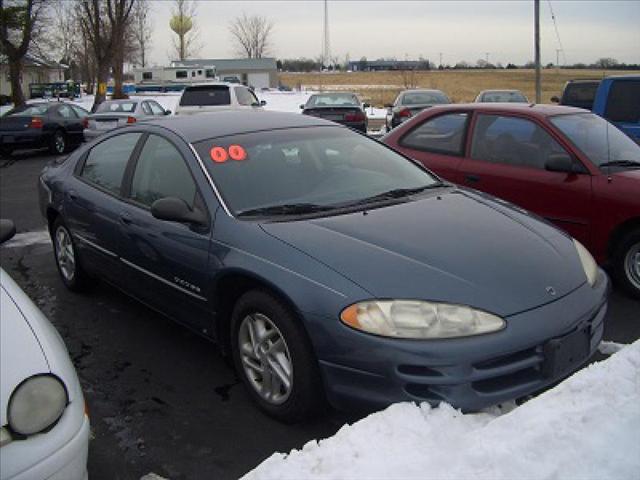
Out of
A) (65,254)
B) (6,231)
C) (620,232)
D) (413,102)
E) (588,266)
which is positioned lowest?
(65,254)

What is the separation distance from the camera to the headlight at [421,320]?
264 centimetres

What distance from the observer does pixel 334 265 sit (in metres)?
2.87

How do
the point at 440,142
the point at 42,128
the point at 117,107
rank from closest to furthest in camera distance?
the point at 440,142, the point at 42,128, the point at 117,107

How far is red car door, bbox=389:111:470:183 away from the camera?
5.89 meters

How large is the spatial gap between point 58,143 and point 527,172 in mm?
14866

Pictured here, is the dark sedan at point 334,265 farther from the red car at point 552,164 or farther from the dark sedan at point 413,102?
the dark sedan at point 413,102

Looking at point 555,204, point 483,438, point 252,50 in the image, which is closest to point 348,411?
point 483,438

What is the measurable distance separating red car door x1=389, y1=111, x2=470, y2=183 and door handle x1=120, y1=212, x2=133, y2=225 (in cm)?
294

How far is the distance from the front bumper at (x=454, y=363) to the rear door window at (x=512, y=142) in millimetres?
2862

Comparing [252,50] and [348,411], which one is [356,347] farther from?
[252,50]

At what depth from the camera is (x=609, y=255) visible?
508 cm

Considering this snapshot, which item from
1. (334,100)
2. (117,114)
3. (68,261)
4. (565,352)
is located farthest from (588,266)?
(117,114)

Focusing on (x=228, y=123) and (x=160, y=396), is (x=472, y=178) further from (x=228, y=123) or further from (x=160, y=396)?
(x=160, y=396)

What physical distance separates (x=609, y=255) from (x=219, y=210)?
3.28 metres
